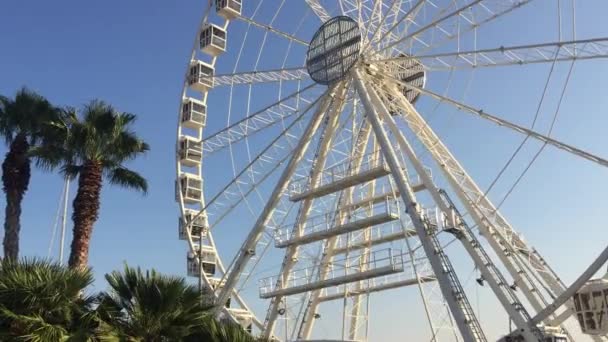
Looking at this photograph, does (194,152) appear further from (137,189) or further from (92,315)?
(92,315)

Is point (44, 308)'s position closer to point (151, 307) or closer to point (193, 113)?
point (151, 307)

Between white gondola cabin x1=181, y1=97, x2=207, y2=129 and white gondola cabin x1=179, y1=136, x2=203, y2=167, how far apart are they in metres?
0.75

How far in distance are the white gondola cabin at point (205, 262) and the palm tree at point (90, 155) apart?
837cm

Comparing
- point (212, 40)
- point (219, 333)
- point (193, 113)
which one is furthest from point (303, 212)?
point (219, 333)

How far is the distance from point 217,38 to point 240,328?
21.9 metres

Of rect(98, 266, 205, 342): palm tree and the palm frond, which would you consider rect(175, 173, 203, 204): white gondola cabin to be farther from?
rect(98, 266, 205, 342): palm tree

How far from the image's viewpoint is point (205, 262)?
33.7 m

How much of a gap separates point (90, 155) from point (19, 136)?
3.47 metres

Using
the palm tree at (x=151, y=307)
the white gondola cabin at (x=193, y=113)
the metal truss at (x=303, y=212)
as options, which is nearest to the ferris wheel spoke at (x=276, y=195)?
the metal truss at (x=303, y=212)

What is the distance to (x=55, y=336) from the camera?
15.6m

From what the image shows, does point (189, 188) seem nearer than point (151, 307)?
No

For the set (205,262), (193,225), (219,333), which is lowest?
(219,333)

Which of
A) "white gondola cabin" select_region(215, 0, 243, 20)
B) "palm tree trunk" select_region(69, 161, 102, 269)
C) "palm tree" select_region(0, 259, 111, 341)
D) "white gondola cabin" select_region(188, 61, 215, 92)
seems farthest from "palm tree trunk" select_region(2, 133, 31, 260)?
"white gondola cabin" select_region(215, 0, 243, 20)

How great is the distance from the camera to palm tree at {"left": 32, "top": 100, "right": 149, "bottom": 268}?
22.5m
